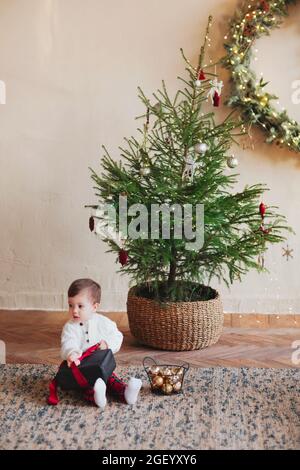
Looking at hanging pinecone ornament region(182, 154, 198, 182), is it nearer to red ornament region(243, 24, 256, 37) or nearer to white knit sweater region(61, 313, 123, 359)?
white knit sweater region(61, 313, 123, 359)

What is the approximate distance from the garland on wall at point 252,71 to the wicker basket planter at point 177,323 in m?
1.06

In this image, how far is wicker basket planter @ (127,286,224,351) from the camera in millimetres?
3197

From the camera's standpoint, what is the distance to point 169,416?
94.0 inches

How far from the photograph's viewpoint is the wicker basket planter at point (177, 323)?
10.5 feet

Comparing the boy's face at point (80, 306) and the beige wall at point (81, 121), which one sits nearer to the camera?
the boy's face at point (80, 306)

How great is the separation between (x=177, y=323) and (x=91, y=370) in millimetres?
750

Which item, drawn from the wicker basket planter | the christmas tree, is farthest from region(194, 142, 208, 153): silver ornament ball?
the wicker basket planter

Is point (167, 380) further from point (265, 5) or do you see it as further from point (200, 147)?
point (265, 5)

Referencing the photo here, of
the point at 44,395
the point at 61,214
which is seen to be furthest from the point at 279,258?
the point at 44,395

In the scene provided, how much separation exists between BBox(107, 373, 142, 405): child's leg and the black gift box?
4 cm

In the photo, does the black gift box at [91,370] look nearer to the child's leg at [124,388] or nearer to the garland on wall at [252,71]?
the child's leg at [124,388]

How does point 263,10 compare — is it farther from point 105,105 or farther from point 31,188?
point 31,188

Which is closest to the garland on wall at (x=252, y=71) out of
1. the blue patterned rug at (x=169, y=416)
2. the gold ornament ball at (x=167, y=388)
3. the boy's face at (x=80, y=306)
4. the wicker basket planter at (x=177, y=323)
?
the wicker basket planter at (x=177, y=323)
